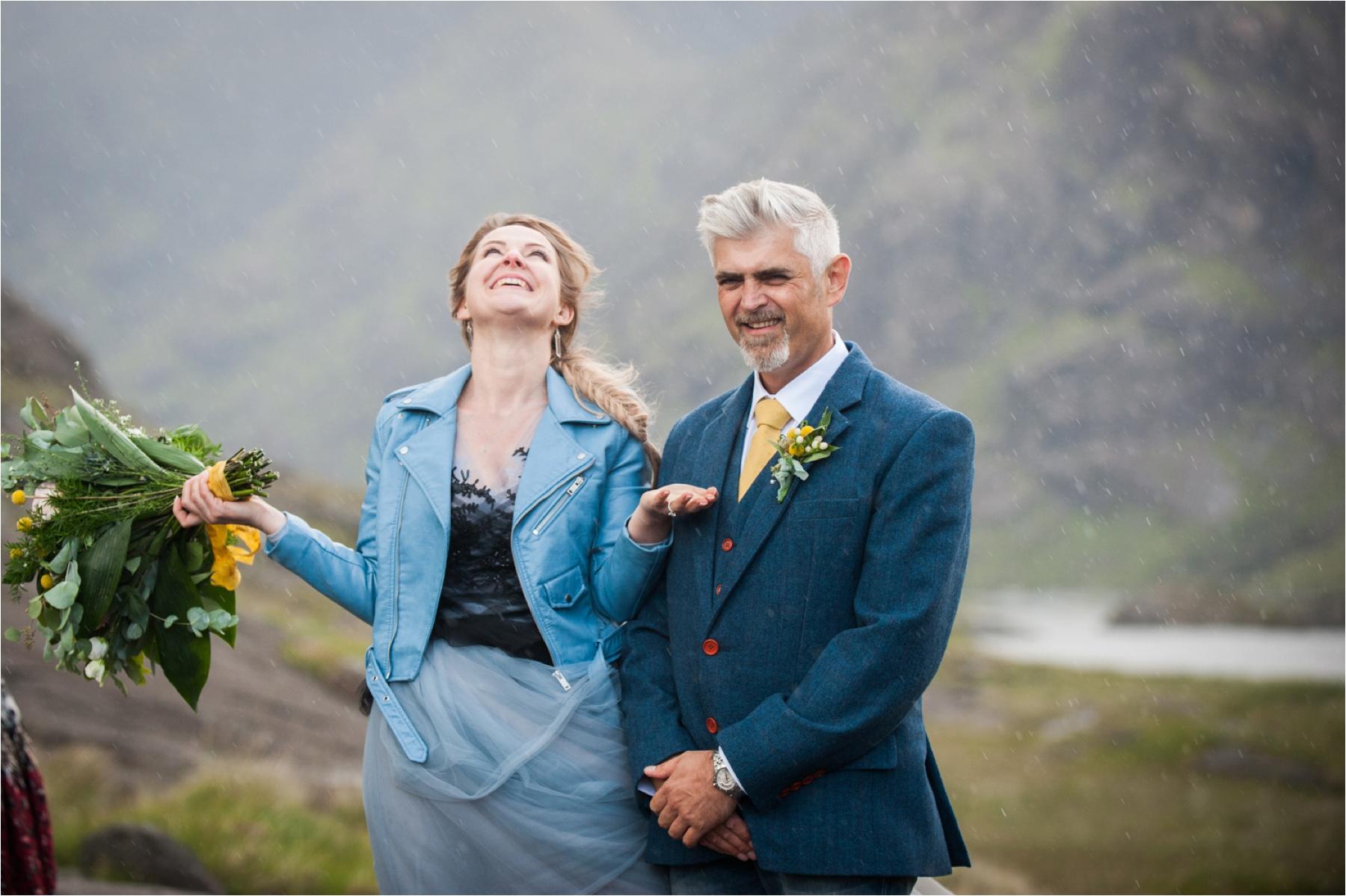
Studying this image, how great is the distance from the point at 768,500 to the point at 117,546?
5.80 ft

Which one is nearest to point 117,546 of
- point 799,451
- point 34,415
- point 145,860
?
point 34,415

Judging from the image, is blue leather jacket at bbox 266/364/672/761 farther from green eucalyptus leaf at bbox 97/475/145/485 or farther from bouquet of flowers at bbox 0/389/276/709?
green eucalyptus leaf at bbox 97/475/145/485

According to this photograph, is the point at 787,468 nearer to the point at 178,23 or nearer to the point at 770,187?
the point at 770,187

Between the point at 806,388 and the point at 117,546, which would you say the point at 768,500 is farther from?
the point at 117,546

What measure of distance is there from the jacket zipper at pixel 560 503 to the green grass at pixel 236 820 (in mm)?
8130

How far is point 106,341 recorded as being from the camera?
38000 mm

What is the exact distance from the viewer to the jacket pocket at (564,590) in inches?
114

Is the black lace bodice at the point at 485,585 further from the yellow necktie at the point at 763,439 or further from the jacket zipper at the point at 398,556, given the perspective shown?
the yellow necktie at the point at 763,439

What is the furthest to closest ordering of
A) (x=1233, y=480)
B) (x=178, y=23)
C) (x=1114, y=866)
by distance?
(x=178, y=23) < (x=1233, y=480) < (x=1114, y=866)

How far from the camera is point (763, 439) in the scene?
2.71 meters

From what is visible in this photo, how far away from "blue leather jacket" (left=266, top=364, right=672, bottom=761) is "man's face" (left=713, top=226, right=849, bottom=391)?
56cm

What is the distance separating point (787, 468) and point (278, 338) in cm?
3649

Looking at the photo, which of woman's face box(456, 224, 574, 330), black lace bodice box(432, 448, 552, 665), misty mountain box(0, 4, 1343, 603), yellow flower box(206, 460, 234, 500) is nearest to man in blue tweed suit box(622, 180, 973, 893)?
black lace bodice box(432, 448, 552, 665)

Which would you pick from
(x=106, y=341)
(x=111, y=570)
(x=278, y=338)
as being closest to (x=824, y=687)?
(x=111, y=570)
